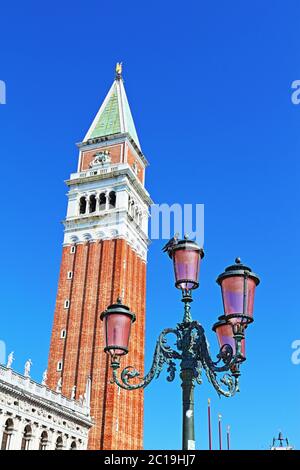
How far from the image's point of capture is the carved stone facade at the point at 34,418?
31422 millimetres

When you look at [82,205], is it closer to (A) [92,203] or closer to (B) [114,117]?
(A) [92,203]

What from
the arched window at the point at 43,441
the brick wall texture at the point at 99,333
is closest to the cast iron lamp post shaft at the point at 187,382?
the arched window at the point at 43,441

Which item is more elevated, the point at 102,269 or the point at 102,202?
the point at 102,202

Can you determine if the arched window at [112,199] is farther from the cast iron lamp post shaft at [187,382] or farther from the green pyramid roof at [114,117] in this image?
the cast iron lamp post shaft at [187,382]

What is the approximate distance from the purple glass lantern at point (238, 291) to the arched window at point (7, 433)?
82.6ft

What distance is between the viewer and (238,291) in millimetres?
8852

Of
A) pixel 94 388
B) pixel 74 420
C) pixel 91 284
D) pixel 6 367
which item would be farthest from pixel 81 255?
pixel 6 367

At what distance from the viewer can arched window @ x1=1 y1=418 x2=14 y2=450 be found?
30.8 meters

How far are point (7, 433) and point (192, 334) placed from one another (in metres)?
24.8

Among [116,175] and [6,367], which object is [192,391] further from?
[116,175]

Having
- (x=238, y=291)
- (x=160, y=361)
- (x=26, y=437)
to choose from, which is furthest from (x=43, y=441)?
(x=238, y=291)

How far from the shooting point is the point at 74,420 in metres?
38.6
